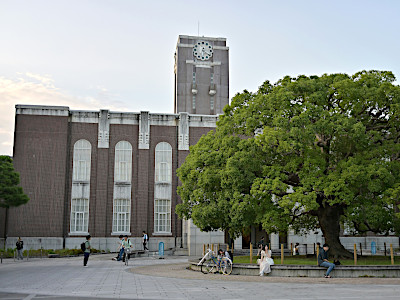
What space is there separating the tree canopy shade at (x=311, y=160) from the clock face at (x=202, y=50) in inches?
1260

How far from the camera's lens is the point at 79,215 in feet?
128

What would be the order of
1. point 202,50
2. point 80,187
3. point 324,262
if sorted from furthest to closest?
point 202,50 < point 80,187 < point 324,262

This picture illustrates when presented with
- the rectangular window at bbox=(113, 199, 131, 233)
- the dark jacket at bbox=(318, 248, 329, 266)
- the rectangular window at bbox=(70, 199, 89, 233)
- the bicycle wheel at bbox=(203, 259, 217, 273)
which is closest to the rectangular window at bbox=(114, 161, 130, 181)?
the rectangular window at bbox=(113, 199, 131, 233)

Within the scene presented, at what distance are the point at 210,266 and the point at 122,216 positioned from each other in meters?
21.0

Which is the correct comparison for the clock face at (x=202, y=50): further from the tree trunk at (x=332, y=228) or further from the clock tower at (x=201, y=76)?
the tree trunk at (x=332, y=228)

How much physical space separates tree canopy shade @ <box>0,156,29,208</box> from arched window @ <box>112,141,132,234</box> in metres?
7.57

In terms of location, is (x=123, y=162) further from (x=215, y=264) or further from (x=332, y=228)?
(x=332, y=228)

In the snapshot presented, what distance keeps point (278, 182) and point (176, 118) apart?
2348 centimetres

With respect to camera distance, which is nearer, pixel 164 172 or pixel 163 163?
pixel 164 172

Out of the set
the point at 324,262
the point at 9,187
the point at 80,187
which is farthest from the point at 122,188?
the point at 324,262

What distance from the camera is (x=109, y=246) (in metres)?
38.7

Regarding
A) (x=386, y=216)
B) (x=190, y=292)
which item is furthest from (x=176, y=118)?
(x=190, y=292)

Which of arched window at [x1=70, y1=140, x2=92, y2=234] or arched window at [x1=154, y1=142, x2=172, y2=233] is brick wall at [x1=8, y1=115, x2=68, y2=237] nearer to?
arched window at [x1=70, y1=140, x2=92, y2=234]

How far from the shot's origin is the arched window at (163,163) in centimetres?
4088
